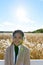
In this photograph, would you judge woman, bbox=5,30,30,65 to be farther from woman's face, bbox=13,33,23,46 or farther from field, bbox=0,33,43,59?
field, bbox=0,33,43,59

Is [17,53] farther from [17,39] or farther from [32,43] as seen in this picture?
[32,43]

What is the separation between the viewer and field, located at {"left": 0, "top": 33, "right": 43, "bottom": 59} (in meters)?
4.29

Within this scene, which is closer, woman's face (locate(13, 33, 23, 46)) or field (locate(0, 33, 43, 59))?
woman's face (locate(13, 33, 23, 46))

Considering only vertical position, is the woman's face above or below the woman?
above

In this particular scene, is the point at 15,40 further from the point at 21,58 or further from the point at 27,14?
the point at 27,14

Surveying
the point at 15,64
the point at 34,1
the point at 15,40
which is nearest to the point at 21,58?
the point at 15,64

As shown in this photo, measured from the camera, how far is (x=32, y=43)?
448cm

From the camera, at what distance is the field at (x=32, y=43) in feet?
14.1

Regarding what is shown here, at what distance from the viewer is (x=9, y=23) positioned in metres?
4.30

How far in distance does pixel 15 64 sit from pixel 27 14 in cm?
263

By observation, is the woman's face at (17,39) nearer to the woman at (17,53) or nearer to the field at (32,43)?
the woman at (17,53)

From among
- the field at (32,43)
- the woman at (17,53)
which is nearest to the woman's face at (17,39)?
the woman at (17,53)

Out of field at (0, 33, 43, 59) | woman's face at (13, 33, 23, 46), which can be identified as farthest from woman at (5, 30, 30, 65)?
field at (0, 33, 43, 59)

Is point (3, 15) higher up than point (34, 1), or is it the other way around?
point (34, 1)
